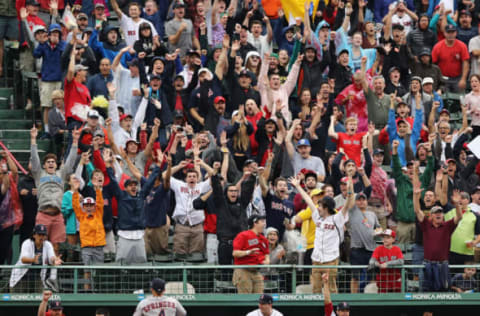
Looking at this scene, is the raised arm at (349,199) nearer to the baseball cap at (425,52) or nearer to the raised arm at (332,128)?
the raised arm at (332,128)

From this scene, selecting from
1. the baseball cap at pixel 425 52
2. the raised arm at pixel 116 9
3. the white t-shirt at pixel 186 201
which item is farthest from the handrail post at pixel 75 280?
the baseball cap at pixel 425 52

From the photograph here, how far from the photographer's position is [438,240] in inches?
775

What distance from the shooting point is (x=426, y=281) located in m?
20.0

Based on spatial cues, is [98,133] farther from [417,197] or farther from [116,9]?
[417,197]

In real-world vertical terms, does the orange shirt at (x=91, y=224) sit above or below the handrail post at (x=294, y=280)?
above

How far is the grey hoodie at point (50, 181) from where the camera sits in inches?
788

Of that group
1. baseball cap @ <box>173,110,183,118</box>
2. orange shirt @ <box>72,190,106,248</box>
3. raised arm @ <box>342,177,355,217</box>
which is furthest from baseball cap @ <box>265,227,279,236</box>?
baseball cap @ <box>173,110,183,118</box>

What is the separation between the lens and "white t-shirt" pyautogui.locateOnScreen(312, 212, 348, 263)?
19.4m

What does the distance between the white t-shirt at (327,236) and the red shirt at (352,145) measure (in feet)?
6.81

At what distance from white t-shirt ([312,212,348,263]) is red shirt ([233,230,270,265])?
0.75 metres

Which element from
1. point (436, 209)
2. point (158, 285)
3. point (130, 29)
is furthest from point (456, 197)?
point (130, 29)

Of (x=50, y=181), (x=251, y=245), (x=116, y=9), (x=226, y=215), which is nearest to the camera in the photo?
(x=251, y=245)

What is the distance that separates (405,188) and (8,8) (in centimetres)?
831

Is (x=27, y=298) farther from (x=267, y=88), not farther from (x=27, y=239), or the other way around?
(x=267, y=88)
